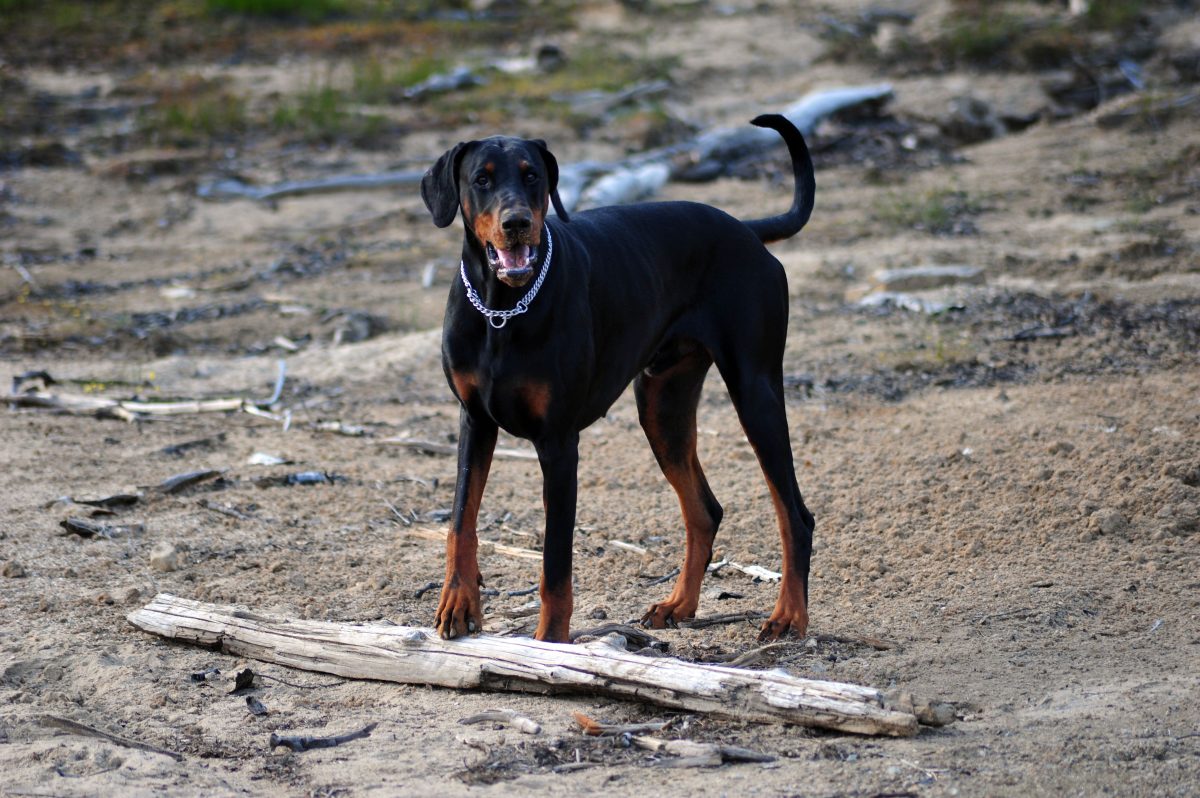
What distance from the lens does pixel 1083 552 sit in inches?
227

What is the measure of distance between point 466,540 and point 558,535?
332 millimetres

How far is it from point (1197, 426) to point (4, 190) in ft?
40.6

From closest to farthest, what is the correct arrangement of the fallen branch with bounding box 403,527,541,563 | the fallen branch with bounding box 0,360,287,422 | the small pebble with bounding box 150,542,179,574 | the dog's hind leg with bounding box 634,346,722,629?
the dog's hind leg with bounding box 634,346,722,629
the small pebble with bounding box 150,542,179,574
the fallen branch with bounding box 403,527,541,563
the fallen branch with bounding box 0,360,287,422

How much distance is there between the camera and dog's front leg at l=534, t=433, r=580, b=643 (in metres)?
4.57

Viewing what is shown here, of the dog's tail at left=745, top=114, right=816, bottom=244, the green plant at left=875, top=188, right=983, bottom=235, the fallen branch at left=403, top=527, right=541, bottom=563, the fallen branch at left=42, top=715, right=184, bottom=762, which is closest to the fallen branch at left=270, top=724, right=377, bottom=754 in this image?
the fallen branch at left=42, top=715, right=184, bottom=762

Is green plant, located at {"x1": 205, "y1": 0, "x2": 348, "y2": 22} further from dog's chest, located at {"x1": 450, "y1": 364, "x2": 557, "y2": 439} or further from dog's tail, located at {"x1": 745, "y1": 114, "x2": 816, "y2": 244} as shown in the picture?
dog's chest, located at {"x1": 450, "y1": 364, "x2": 557, "y2": 439}

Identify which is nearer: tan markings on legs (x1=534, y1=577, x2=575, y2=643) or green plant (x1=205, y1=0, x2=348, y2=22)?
tan markings on legs (x1=534, y1=577, x2=575, y2=643)

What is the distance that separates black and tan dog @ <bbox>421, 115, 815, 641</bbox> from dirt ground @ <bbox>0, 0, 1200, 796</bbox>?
0.40m

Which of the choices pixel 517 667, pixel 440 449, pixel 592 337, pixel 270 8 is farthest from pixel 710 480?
pixel 270 8

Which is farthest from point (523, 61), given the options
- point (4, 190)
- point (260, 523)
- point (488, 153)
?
point (488, 153)

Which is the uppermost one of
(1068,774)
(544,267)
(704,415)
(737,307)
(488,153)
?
(488,153)

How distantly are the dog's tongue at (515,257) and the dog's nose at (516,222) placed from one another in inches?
3.2

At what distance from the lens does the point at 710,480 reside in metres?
7.04

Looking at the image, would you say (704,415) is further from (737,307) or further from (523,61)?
(523,61)
